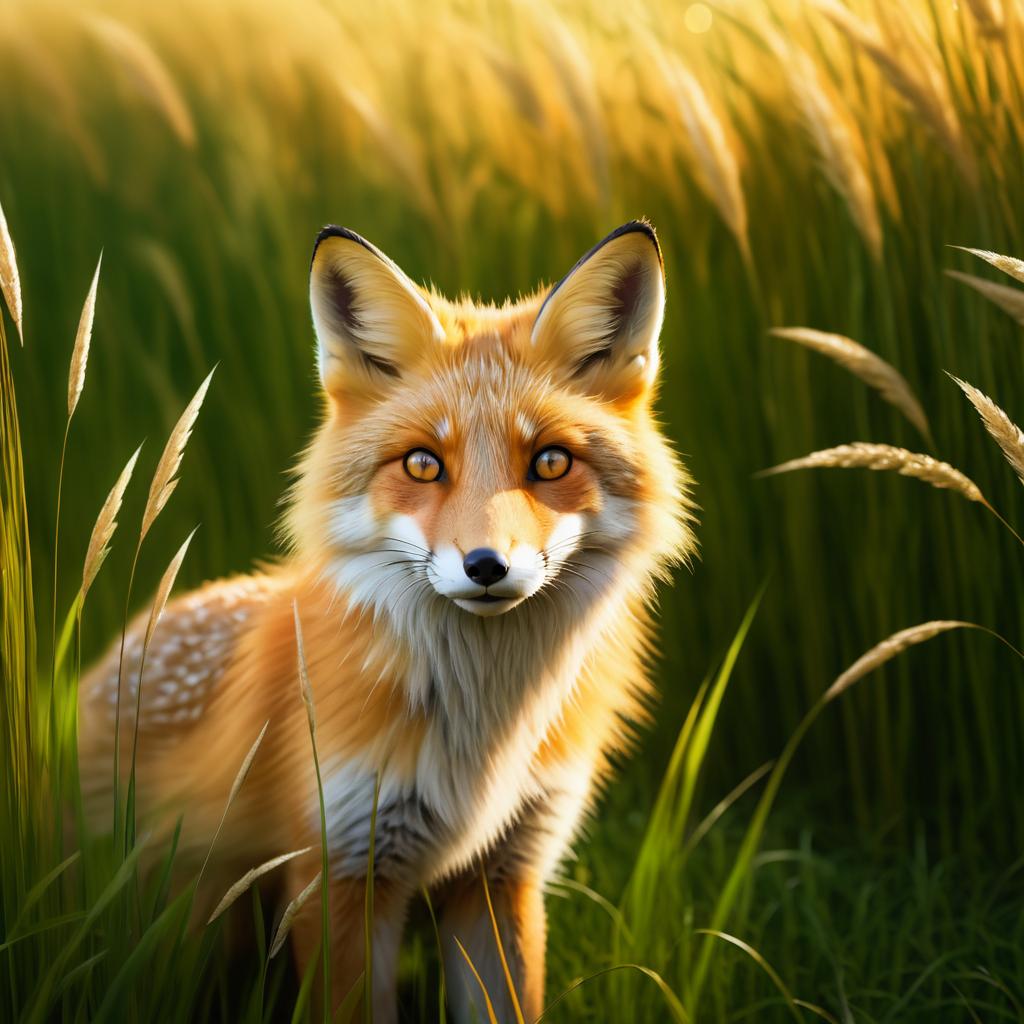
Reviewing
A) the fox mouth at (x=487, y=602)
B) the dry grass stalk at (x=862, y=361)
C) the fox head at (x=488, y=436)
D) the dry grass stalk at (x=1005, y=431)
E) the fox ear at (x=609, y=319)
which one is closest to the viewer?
the dry grass stalk at (x=1005, y=431)

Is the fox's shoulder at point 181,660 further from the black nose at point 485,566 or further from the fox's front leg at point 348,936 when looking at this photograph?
the black nose at point 485,566

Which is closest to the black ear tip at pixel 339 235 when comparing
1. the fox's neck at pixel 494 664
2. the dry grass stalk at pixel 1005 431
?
the fox's neck at pixel 494 664

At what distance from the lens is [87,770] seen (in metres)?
3.01

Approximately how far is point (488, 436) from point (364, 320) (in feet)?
1.52

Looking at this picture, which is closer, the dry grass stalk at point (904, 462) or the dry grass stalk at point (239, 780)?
the dry grass stalk at point (239, 780)

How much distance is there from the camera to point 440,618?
8.57ft

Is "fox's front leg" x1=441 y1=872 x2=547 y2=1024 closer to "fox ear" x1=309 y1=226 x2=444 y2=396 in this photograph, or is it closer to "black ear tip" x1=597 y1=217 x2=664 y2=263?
"fox ear" x1=309 y1=226 x2=444 y2=396

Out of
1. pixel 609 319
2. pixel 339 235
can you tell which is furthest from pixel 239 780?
pixel 609 319

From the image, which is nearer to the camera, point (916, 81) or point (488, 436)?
point (488, 436)

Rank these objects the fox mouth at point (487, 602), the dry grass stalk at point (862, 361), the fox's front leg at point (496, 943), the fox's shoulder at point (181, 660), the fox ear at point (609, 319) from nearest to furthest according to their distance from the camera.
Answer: the dry grass stalk at point (862, 361), the fox mouth at point (487, 602), the fox ear at point (609, 319), the fox's front leg at point (496, 943), the fox's shoulder at point (181, 660)

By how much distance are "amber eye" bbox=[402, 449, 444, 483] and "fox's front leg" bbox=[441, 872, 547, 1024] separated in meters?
1.11

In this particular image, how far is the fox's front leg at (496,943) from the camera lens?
2.84 m

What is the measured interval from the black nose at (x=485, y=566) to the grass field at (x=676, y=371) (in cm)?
60

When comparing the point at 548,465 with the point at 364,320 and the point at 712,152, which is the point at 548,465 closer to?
the point at 364,320
